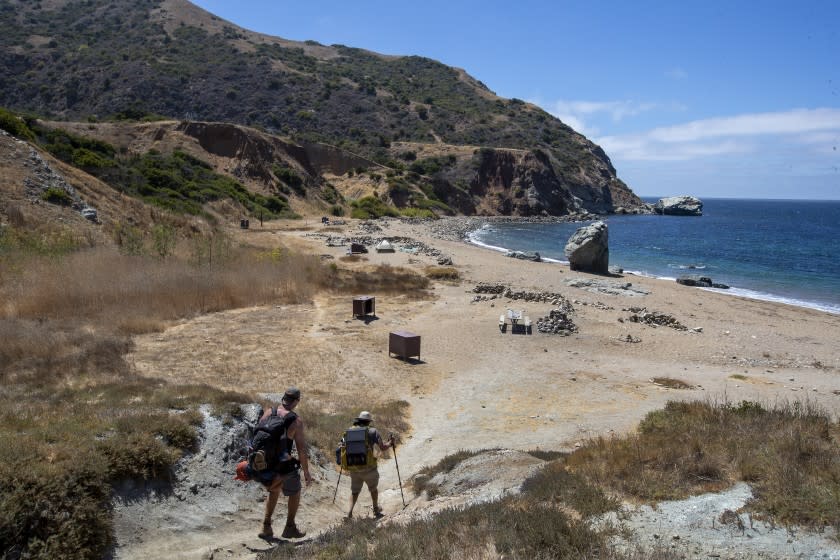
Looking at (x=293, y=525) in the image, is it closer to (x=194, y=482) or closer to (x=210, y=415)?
(x=194, y=482)

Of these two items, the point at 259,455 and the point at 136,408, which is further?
the point at 136,408

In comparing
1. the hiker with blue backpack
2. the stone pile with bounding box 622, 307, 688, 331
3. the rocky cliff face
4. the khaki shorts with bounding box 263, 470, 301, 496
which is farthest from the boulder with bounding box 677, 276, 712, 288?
the rocky cliff face

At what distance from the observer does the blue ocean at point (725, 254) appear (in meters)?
33.3

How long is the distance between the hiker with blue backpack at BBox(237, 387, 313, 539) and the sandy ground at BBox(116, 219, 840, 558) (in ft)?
1.25

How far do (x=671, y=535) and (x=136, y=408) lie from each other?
661 centimetres

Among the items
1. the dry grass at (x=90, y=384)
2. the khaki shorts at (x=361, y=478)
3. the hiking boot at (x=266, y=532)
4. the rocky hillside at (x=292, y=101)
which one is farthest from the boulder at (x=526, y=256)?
the hiking boot at (x=266, y=532)

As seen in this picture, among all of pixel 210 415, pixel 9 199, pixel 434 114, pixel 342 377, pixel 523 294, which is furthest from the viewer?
pixel 434 114

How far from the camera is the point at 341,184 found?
240ft

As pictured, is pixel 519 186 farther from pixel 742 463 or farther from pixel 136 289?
pixel 742 463

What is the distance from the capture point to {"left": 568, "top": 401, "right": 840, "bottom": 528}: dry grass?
4781mm

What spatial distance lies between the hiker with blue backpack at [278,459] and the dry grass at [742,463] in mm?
3159

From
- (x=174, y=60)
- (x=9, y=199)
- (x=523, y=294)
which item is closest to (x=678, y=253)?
(x=523, y=294)

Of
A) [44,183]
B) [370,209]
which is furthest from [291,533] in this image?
[370,209]

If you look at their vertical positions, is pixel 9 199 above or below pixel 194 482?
above
